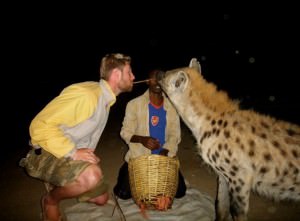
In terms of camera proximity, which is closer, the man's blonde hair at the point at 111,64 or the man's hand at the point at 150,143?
the man's blonde hair at the point at 111,64

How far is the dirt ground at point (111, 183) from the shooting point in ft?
8.91

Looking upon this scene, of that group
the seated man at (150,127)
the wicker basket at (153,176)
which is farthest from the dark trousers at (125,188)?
the wicker basket at (153,176)

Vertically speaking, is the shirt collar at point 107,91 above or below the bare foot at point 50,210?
above

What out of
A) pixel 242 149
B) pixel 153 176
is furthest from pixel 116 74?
pixel 242 149

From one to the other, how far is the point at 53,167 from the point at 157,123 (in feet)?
3.39

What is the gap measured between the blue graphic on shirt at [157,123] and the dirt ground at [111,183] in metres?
0.60

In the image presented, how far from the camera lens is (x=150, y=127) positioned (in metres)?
2.96

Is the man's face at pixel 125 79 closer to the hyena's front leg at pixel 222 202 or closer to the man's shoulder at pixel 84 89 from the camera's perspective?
the man's shoulder at pixel 84 89

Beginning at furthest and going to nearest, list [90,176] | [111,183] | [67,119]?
1. [111,183]
2. [90,176]
3. [67,119]

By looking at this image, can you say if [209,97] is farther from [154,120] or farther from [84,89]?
[84,89]

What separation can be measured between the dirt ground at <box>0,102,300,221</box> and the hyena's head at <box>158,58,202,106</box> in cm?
99

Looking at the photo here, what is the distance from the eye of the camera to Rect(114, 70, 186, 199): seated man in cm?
288

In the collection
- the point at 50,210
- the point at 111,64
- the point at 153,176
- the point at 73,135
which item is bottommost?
the point at 50,210

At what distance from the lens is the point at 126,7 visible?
90.0ft
